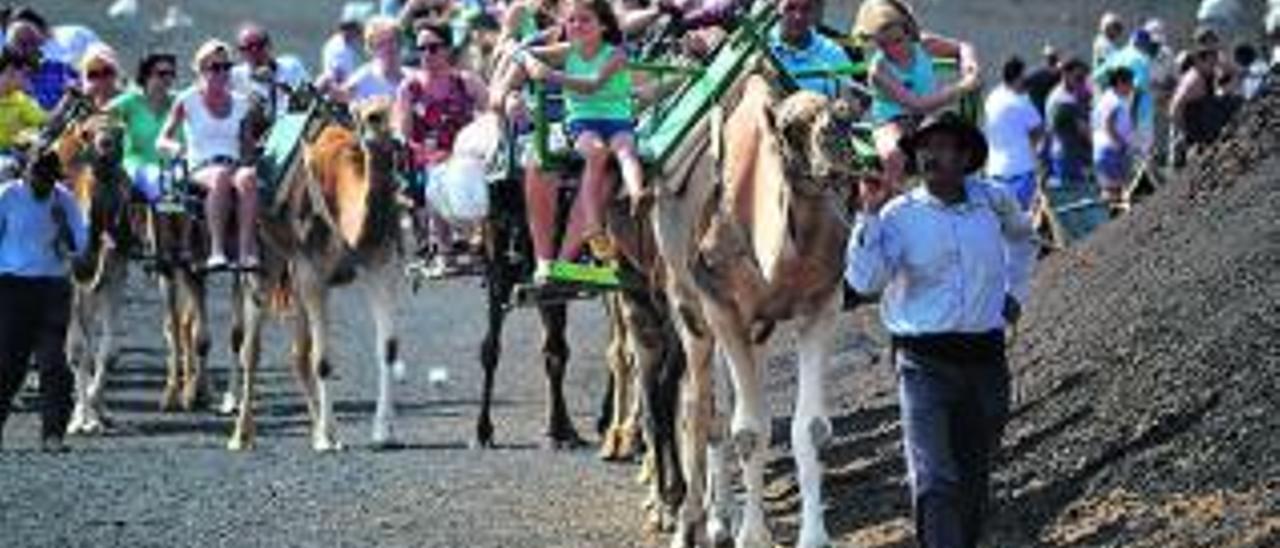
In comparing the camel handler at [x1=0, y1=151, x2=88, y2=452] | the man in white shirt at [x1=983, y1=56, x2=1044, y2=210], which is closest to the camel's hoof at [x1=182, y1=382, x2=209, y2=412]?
the camel handler at [x1=0, y1=151, x2=88, y2=452]

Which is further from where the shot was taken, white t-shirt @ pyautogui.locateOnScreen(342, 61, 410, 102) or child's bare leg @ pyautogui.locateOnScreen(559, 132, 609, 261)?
white t-shirt @ pyautogui.locateOnScreen(342, 61, 410, 102)

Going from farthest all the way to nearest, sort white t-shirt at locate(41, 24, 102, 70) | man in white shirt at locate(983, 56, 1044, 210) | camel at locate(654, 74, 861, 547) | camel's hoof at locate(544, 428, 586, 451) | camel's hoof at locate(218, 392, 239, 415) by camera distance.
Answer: white t-shirt at locate(41, 24, 102, 70) < man in white shirt at locate(983, 56, 1044, 210) < camel's hoof at locate(218, 392, 239, 415) < camel's hoof at locate(544, 428, 586, 451) < camel at locate(654, 74, 861, 547)

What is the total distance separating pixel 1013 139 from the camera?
1245 inches

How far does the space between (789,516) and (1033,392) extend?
4.84ft

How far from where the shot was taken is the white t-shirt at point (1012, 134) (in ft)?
103

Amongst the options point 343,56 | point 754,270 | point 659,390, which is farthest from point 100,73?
point 754,270

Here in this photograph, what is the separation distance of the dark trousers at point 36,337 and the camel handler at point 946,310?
12.1 metres

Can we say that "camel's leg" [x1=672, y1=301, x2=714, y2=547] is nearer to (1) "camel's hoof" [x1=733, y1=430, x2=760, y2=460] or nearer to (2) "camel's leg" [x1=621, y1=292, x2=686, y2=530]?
(2) "camel's leg" [x1=621, y1=292, x2=686, y2=530]

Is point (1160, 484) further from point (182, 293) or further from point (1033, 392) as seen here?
point (182, 293)

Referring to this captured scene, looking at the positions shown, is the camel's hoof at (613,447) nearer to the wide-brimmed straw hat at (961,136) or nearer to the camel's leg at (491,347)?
the camel's leg at (491,347)

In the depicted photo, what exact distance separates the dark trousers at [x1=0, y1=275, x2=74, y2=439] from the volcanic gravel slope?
6.64 meters

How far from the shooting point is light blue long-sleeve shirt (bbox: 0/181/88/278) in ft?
82.7

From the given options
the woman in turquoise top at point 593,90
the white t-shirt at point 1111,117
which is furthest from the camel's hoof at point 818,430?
the white t-shirt at point 1111,117

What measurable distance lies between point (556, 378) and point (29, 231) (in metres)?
3.96
